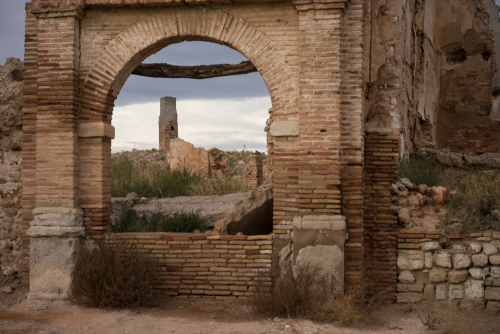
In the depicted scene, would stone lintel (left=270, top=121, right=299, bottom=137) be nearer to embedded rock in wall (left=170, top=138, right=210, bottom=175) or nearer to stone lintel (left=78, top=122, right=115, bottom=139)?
stone lintel (left=78, top=122, right=115, bottom=139)

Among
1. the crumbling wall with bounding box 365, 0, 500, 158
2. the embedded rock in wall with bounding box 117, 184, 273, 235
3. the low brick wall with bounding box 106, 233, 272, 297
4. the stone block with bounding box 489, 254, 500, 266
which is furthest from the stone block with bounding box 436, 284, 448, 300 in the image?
the crumbling wall with bounding box 365, 0, 500, 158

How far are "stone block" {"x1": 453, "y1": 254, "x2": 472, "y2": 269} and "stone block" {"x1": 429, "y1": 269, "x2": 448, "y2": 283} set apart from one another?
0.59 ft

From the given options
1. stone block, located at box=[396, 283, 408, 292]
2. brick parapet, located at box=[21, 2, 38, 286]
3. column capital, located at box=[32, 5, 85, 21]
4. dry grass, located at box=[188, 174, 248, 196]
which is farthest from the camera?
dry grass, located at box=[188, 174, 248, 196]

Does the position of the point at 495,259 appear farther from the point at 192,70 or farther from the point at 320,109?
the point at 192,70

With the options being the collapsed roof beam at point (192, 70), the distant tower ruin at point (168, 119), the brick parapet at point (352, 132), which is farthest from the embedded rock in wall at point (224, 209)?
the distant tower ruin at point (168, 119)

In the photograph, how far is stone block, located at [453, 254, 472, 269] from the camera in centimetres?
706

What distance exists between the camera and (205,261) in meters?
7.35

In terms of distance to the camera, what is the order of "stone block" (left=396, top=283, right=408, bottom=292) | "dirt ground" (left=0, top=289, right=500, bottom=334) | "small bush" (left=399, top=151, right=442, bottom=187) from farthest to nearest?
"small bush" (left=399, top=151, right=442, bottom=187) < "stone block" (left=396, top=283, right=408, bottom=292) < "dirt ground" (left=0, top=289, right=500, bottom=334)

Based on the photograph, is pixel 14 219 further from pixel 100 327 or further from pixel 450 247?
pixel 450 247

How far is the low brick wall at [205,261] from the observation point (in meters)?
7.22

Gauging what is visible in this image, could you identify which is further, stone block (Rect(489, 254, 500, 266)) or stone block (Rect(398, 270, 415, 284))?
stone block (Rect(398, 270, 415, 284))

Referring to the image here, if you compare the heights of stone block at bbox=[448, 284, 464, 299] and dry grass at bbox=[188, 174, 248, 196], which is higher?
dry grass at bbox=[188, 174, 248, 196]

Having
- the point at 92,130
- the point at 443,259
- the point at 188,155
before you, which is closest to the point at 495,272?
the point at 443,259

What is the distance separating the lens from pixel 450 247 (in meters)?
7.20
